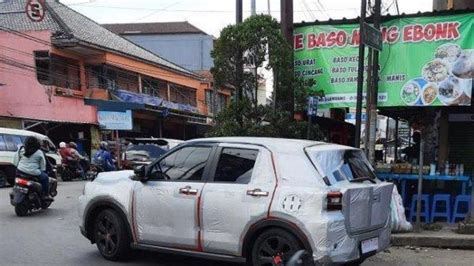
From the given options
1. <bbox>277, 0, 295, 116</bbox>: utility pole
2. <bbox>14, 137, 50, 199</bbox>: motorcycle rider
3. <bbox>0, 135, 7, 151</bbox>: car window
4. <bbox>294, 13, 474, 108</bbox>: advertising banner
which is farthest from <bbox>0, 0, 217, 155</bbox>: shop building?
<bbox>294, 13, 474, 108</bbox>: advertising banner

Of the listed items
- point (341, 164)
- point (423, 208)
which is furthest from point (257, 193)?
point (423, 208)

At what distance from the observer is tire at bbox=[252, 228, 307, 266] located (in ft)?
19.0

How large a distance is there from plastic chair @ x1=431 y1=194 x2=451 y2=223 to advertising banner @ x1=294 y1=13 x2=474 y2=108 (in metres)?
1.65

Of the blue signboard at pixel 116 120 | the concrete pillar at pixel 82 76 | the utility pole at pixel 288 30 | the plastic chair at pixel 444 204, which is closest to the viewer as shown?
the plastic chair at pixel 444 204

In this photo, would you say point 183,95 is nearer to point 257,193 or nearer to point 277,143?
point 277,143

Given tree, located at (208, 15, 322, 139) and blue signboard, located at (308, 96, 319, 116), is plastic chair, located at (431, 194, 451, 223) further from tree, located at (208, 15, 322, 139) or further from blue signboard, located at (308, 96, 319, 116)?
blue signboard, located at (308, 96, 319, 116)

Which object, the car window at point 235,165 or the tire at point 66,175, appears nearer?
the car window at point 235,165

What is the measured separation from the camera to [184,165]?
6766 millimetres

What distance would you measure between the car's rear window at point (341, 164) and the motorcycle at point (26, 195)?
691 centimetres

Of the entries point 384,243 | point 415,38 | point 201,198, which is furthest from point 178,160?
point 415,38

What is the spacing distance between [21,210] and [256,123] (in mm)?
4920

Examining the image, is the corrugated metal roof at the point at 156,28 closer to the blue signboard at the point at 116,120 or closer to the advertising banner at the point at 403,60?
→ the blue signboard at the point at 116,120

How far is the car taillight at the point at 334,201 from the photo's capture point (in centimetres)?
564

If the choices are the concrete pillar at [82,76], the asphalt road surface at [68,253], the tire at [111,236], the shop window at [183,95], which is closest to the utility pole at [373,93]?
the asphalt road surface at [68,253]
